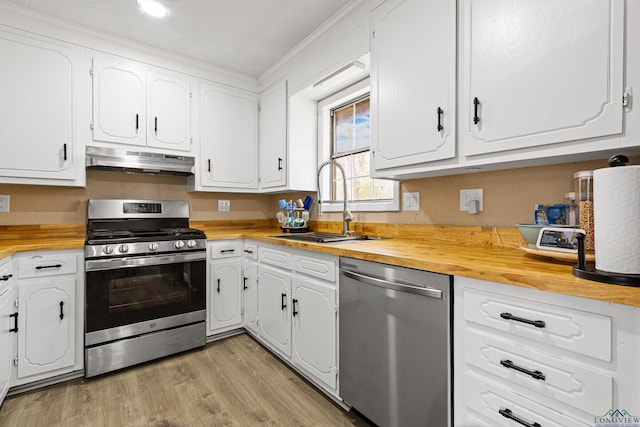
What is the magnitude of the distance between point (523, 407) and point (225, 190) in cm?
269

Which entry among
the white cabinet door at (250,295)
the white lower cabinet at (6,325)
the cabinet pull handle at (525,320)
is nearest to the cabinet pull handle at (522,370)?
the cabinet pull handle at (525,320)

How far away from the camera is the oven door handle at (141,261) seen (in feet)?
6.83

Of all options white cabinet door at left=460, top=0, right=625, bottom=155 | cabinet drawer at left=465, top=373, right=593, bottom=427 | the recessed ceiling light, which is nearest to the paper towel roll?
white cabinet door at left=460, top=0, right=625, bottom=155

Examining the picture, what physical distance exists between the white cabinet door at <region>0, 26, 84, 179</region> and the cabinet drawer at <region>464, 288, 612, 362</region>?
107 inches

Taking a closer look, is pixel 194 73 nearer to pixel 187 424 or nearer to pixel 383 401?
pixel 187 424

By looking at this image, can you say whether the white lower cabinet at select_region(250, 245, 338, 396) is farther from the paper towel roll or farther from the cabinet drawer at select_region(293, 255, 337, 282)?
the paper towel roll

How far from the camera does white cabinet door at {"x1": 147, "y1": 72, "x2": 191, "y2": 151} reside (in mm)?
2641

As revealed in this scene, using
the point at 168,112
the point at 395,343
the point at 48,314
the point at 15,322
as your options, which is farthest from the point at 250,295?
the point at 168,112

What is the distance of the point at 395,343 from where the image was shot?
1.39 meters

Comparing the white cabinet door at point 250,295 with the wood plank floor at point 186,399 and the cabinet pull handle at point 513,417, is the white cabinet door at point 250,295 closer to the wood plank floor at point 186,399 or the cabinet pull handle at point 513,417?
the wood plank floor at point 186,399

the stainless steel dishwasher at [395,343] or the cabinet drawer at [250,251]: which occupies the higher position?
the cabinet drawer at [250,251]

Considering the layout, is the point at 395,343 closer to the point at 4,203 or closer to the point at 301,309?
the point at 301,309

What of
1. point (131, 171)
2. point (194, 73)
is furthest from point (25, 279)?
point (194, 73)

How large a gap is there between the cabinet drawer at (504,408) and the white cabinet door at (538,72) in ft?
2.91
